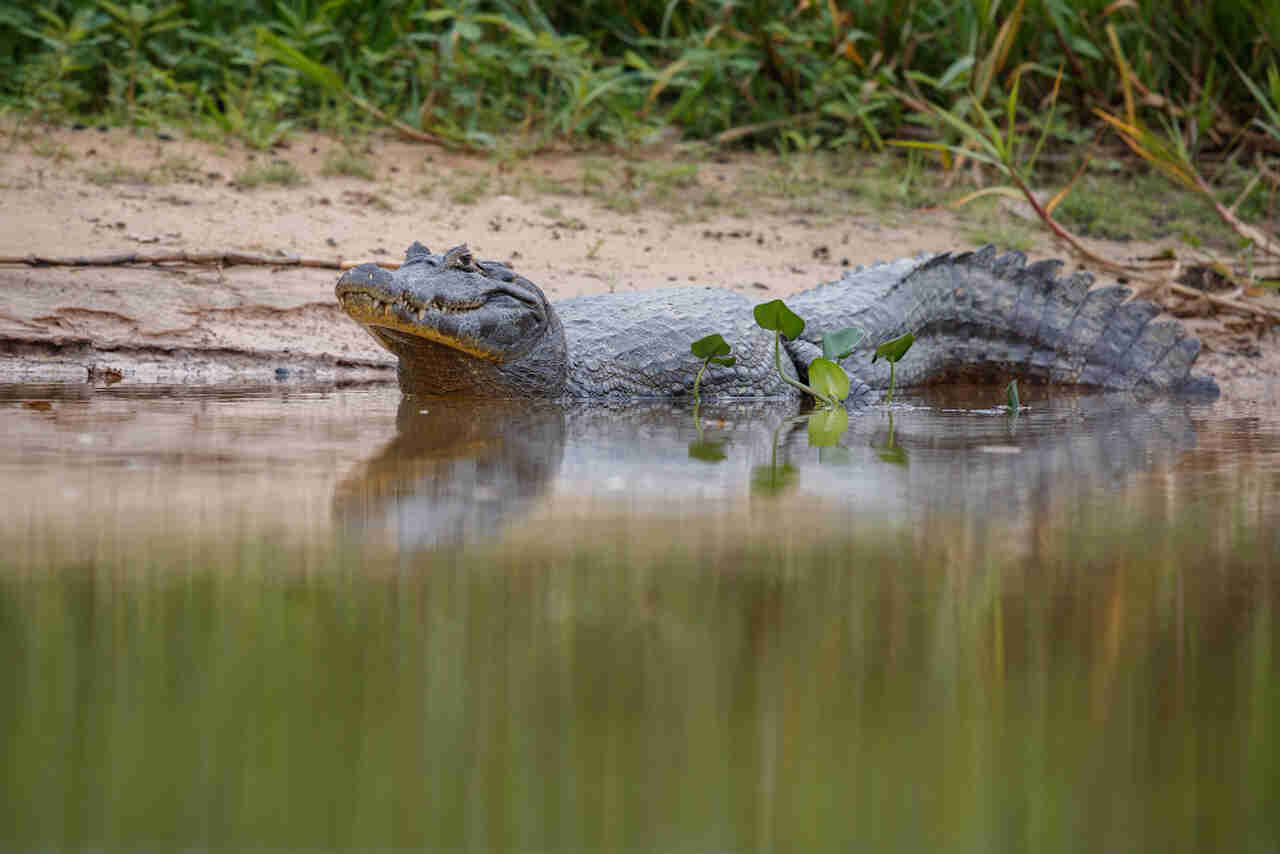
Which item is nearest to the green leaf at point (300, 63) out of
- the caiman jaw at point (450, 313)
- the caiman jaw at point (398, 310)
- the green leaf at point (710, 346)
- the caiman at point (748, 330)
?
the caiman at point (748, 330)

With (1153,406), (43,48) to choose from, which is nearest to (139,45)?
(43,48)

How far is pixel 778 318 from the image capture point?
17.0ft

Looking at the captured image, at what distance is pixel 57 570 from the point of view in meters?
2.09

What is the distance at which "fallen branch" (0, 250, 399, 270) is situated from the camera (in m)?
6.01

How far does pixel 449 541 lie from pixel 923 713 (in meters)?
1.04

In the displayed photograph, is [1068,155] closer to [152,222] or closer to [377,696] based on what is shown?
[152,222]

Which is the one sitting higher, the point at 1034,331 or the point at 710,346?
the point at 1034,331

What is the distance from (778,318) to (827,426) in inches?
26.4

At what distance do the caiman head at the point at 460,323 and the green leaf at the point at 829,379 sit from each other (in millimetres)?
986

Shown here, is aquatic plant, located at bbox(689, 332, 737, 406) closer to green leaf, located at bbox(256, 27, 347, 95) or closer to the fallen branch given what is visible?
the fallen branch

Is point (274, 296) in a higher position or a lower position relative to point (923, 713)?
higher

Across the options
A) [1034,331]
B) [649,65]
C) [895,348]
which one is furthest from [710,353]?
[649,65]

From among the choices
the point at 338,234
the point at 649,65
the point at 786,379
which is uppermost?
the point at 649,65

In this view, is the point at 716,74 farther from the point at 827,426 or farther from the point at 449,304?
the point at 827,426
